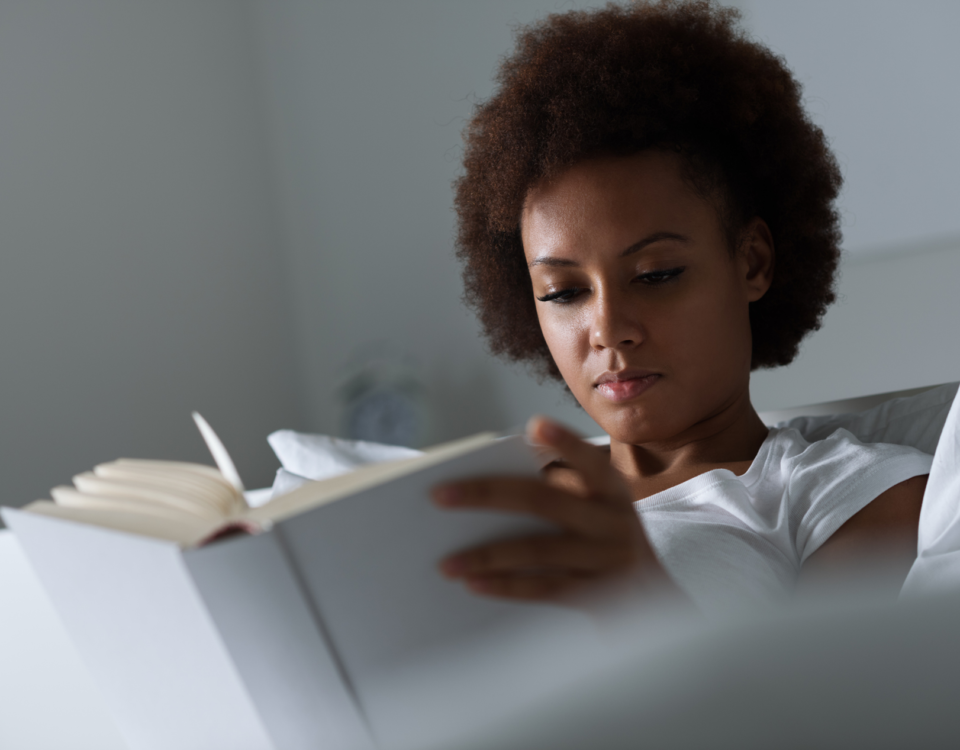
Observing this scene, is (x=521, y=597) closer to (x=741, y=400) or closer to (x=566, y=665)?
(x=566, y=665)

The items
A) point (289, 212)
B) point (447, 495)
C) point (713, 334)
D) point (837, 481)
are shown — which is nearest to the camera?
point (447, 495)

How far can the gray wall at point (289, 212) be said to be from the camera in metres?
1.75

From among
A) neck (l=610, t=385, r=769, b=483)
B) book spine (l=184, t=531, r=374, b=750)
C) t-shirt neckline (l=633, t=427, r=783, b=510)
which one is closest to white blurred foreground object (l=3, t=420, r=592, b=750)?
book spine (l=184, t=531, r=374, b=750)

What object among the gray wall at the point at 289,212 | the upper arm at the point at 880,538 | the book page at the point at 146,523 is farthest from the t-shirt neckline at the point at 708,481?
the gray wall at the point at 289,212

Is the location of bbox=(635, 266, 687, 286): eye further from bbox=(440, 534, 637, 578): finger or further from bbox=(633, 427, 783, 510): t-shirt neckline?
bbox=(440, 534, 637, 578): finger

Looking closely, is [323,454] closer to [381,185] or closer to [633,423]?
[633,423]

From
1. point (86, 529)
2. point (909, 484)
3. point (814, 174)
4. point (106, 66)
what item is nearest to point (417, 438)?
point (106, 66)

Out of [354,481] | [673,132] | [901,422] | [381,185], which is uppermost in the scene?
[381,185]

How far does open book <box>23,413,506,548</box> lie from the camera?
0.34 metres

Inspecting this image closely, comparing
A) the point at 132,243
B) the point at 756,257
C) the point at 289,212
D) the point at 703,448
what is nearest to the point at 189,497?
the point at 703,448

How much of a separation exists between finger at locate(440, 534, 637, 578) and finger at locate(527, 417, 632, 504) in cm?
2

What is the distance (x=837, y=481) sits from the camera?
25.7 inches

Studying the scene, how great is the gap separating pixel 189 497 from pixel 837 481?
0.49m

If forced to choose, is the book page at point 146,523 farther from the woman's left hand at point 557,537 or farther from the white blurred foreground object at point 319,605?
the woman's left hand at point 557,537
